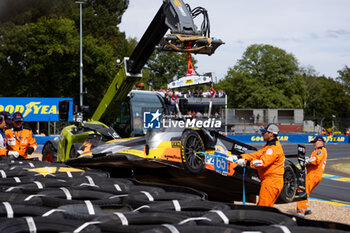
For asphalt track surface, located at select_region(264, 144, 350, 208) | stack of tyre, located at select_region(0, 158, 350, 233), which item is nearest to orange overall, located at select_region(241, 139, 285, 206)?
stack of tyre, located at select_region(0, 158, 350, 233)

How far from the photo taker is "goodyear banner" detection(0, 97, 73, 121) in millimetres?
28406

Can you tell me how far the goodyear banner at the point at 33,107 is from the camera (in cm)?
2841

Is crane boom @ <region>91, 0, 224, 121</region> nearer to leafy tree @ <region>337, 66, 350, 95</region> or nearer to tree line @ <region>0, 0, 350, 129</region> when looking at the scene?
tree line @ <region>0, 0, 350, 129</region>

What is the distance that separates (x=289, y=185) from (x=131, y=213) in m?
6.45

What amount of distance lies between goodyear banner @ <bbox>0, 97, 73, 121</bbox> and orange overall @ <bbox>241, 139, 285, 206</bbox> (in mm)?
23806

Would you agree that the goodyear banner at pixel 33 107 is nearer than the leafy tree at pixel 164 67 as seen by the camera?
Yes

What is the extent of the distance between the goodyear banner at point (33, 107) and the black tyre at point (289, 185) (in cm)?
2231

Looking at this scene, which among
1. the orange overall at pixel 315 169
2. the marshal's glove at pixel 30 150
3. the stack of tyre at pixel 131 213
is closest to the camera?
the stack of tyre at pixel 131 213

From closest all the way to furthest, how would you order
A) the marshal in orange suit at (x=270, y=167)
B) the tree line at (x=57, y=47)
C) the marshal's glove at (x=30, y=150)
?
the marshal in orange suit at (x=270, y=167) < the marshal's glove at (x=30, y=150) < the tree line at (x=57, y=47)

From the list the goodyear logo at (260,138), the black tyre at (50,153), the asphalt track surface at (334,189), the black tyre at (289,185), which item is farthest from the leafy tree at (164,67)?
the black tyre at (289,185)

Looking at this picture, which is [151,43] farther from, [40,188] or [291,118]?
[291,118]

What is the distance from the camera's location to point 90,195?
4344mm

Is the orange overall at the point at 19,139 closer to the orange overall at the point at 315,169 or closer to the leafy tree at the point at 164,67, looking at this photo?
the orange overall at the point at 315,169

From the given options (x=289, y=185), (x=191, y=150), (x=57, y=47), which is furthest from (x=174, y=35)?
(x=57, y=47)
